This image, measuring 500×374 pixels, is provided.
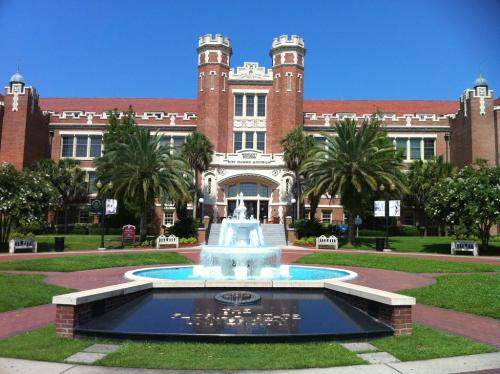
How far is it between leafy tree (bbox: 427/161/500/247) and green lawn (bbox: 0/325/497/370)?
22.0 metres

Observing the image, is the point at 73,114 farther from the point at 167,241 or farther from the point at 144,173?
the point at 167,241

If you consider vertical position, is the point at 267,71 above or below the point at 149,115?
above

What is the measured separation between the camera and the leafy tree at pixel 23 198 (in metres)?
26.0

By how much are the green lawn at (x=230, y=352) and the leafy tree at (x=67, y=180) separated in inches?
1506

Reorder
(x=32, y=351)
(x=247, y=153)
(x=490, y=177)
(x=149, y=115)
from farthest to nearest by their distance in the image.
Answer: (x=149, y=115) < (x=247, y=153) < (x=490, y=177) < (x=32, y=351)

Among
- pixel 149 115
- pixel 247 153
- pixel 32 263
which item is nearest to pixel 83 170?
pixel 149 115

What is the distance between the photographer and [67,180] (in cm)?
4353

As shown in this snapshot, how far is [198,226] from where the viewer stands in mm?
36125

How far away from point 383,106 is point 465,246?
32.7m

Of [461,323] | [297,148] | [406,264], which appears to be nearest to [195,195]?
[297,148]

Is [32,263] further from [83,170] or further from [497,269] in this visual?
[83,170]

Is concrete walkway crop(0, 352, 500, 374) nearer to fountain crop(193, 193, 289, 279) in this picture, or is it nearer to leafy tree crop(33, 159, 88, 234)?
fountain crop(193, 193, 289, 279)

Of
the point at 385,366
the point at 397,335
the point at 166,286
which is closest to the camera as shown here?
the point at 385,366

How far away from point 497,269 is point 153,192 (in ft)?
73.4
